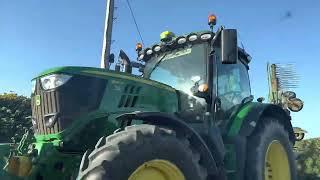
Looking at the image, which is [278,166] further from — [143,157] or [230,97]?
[143,157]

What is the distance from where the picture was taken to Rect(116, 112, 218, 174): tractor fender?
15.5ft

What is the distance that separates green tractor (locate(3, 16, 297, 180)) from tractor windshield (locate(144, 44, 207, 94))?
0.05 ft

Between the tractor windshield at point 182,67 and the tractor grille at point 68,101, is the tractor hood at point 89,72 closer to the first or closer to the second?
the tractor grille at point 68,101

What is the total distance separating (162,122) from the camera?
16.1ft

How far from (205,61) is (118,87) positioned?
1528 millimetres

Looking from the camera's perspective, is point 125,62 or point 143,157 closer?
point 143,157

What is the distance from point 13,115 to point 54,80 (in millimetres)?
11469

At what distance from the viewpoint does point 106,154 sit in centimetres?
400

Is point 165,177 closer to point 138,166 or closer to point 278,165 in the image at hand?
point 138,166

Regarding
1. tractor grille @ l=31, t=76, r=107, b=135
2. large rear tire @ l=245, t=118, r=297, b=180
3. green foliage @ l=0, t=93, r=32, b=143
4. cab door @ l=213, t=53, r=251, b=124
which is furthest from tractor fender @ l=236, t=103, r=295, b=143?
green foliage @ l=0, t=93, r=32, b=143

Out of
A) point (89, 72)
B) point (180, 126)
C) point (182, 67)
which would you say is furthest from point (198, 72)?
point (89, 72)

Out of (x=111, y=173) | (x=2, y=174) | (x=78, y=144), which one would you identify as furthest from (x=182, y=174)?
(x=2, y=174)

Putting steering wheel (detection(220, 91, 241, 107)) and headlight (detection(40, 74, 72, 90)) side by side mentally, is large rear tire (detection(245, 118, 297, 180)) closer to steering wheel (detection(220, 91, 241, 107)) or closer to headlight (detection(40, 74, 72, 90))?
steering wheel (detection(220, 91, 241, 107))

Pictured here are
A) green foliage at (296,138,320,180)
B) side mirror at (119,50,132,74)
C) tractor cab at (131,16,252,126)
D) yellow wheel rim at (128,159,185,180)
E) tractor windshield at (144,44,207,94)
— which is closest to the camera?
yellow wheel rim at (128,159,185,180)
